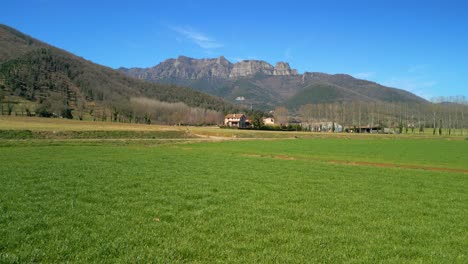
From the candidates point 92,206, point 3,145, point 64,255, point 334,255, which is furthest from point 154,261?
point 3,145

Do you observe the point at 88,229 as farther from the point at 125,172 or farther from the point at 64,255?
the point at 125,172

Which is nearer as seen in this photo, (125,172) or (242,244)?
(242,244)

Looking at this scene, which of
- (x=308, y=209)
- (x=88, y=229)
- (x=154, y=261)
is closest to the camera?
(x=154, y=261)

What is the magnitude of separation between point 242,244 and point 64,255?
171 inches

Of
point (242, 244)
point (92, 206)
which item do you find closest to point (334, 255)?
point (242, 244)

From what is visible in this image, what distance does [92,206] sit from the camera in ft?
41.1

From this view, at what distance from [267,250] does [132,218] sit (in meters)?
4.86

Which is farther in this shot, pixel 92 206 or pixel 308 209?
pixel 308 209

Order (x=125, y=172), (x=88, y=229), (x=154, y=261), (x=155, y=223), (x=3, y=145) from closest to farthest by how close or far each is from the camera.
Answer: (x=154, y=261) → (x=88, y=229) → (x=155, y=223) → (x=125, y=172) → (x=3, y=145)

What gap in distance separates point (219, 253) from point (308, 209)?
19.4 ft

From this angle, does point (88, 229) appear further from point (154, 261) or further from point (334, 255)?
point (334, 255)

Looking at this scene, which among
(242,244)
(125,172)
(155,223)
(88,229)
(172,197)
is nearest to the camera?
(242,244)

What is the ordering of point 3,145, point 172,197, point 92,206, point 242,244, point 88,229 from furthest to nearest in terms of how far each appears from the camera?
1. point 3,145
2. point 172,197
3. point 92,206
4. point 88,229
5. point 242,244

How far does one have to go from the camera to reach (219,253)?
8.46 meters
